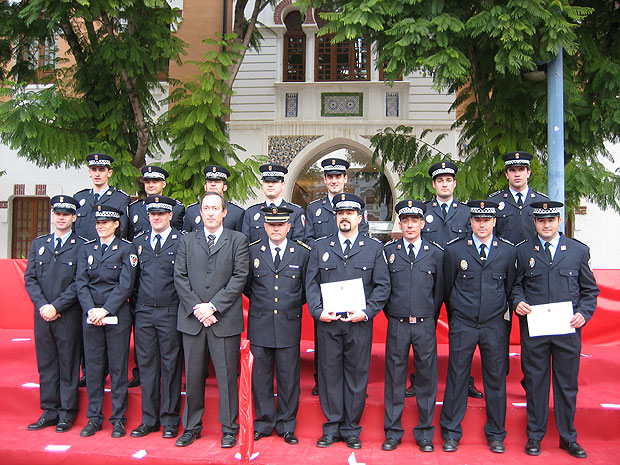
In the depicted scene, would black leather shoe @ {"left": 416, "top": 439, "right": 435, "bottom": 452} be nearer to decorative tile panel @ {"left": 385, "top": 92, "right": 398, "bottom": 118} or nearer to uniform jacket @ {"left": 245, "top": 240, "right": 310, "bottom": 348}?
uniform jacket @ {"left": 245, "top": 240, "right": 310, "bottom": 348}

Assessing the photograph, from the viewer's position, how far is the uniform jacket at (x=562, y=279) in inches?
184

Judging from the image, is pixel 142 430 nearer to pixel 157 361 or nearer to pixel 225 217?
pixel 157 361

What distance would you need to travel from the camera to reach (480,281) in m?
4.77

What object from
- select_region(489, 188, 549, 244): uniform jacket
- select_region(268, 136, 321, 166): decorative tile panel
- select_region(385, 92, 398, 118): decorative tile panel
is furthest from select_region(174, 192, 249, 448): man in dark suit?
select_region(385, 92, 398, 118): decorative tile panel

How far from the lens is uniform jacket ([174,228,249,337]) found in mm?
4812

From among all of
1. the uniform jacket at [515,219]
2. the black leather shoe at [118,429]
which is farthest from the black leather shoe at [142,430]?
the uniform jacket at [515,219]

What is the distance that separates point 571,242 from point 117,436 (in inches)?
169

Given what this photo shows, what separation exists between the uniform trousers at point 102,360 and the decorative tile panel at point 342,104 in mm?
9030

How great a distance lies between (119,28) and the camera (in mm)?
9000

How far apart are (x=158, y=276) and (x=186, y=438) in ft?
4.66

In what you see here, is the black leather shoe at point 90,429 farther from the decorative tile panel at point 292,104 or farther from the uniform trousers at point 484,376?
the decorative tile panel at point 292,104

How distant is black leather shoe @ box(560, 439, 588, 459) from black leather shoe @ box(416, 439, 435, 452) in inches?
43.0

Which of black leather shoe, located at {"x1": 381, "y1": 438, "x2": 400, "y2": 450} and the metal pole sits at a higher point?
the metal pole

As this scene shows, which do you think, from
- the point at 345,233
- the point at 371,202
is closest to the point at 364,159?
the point at 371,202
